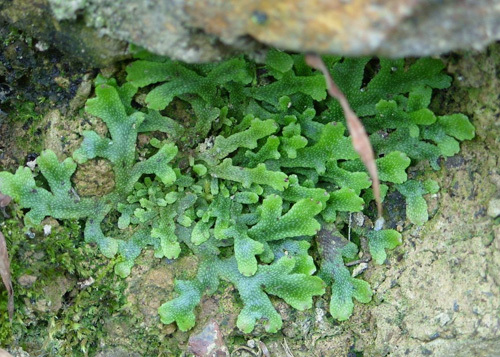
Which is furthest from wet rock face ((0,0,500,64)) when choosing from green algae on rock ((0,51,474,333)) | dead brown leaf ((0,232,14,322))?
dead brown leaf ((0,232,14,322))

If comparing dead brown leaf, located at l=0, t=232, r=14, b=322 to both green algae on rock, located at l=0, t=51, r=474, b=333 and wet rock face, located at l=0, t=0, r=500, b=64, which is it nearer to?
green algae on rock, located at l=0, t=51, r=474, b=333

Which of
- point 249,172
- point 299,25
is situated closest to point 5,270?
point 249,172

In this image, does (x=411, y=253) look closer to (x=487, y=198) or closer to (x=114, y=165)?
(x=487, y=198)

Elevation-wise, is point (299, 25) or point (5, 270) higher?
point (299, 25)

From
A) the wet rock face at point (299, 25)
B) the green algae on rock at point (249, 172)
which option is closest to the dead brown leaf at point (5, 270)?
the green algae on rock at point (249, 172)

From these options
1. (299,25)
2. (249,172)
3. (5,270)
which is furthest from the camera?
(249,172)

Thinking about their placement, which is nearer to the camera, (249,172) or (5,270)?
(5,270)

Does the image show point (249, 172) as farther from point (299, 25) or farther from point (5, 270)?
point (5, 270)

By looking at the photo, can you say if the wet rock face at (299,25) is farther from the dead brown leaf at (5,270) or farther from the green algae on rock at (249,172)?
the dead brown leaf at (5,270)

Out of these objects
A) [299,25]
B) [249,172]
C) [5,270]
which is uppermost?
[299,25]
